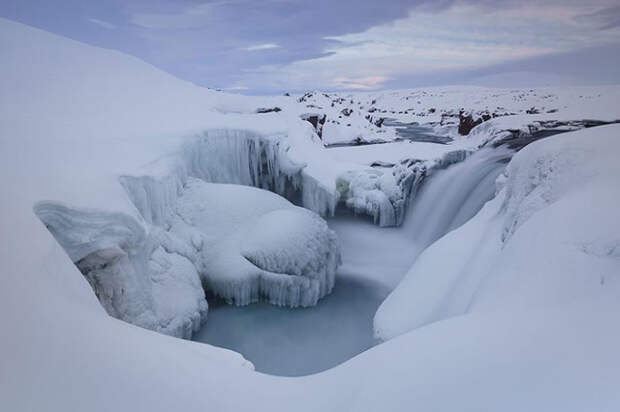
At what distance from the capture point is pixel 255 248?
782cm

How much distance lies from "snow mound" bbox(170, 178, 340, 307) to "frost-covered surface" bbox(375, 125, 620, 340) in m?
2.44

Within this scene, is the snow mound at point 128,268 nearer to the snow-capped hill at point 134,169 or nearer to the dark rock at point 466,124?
the snow-capped hill at point 134,169

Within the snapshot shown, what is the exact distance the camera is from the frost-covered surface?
8.92ft

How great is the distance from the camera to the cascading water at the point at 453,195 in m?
9.41

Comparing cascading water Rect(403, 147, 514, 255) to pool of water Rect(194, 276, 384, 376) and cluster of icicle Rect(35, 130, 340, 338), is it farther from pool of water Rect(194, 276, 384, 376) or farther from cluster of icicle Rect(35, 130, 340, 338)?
pool of water Rect(194, 276, 384, 376)

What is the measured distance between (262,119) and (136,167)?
5.62 meters

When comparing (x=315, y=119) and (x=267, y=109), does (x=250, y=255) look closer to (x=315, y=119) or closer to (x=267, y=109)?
(x=267, y=109)

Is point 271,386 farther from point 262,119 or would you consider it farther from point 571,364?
point 262,119

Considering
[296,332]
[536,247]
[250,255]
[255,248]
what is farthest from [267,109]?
[536,247]

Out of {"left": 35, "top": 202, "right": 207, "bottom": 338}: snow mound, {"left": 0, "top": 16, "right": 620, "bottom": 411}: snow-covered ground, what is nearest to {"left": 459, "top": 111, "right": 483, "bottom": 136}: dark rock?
{"left": 0, "top": 16, "right": 620, "bottom": 411}: snow-covered ground

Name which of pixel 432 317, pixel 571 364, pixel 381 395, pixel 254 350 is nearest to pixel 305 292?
pixel 254 350

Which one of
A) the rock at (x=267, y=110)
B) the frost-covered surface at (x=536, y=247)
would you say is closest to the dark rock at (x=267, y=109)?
the rock at (x=267, y=110)

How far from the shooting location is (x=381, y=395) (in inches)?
86.7

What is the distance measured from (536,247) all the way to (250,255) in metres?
5.65
